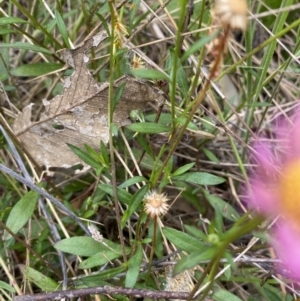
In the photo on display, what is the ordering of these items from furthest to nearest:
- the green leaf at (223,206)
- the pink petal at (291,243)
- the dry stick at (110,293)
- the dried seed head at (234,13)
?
1. the green leaf at (223,206)
2. the dry stick at (110,293)
3. the pink petal at (291,243)
4. the dried seed head at (234,13)

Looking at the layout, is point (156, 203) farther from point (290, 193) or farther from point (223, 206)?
point (223, 206)

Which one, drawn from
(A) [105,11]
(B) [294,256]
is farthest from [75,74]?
(B) [294,256]

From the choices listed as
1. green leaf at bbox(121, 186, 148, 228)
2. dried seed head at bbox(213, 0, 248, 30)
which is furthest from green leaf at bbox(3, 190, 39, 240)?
dried seed head at bbox(213, 0, 248, 30)

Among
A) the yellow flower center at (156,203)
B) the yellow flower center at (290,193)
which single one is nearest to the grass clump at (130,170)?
the yellow flower center at (156,203)

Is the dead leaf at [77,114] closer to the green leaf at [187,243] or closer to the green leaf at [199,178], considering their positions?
the green leaf at [199,178]

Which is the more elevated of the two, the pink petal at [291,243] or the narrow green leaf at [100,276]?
the pink petal at [291,243]

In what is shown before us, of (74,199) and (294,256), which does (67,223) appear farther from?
(294,256)
